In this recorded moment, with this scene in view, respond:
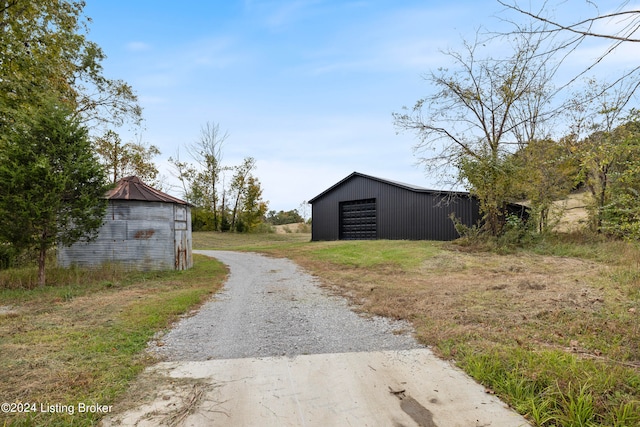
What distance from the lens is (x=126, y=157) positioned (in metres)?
27.8

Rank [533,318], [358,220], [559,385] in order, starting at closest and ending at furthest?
1. [559,385]
2. [533,318]
3. [358,220]

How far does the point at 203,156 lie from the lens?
121 feet

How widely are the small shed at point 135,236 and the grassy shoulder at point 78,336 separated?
0.93 meters

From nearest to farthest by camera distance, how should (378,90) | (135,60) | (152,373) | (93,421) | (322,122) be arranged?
(93,421) < (152,373) < (135,60) < (378,90) < (322,122)

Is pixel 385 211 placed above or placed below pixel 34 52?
below

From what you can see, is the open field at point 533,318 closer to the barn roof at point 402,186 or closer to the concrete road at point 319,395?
the concrete road at point 319,395

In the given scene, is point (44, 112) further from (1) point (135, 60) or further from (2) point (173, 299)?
(2) point (173, 299)

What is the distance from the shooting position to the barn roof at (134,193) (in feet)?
33.9

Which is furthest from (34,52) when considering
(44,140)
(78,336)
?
(78,336)

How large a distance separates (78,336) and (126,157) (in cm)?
2784

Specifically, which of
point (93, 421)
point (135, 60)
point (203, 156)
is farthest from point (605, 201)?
point (203, 156)

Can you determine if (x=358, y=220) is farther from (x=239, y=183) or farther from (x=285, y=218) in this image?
(x=285, y=218)

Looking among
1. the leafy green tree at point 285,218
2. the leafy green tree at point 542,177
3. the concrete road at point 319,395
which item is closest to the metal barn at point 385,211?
the leafy green tree at point 542,177

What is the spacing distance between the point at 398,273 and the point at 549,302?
4.97 meters
